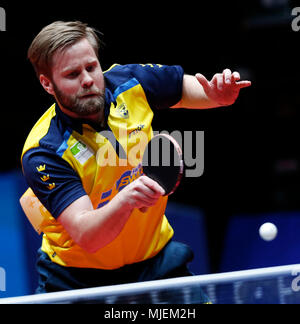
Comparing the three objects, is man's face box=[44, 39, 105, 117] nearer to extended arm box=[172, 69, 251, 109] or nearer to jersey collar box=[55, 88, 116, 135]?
jersey collar box=[55, 88, 116, 135]

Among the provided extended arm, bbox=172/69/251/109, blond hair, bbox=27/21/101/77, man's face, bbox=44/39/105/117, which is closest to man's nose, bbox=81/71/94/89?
man's face, bbox=44/39/105/117

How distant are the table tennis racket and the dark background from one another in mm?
2505

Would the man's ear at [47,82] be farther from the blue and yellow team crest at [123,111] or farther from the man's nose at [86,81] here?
the blue and yellow team crest at [123,111]

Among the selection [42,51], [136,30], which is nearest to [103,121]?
[42,51]

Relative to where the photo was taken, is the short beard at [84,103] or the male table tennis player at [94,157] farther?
the short beard at [84,103]

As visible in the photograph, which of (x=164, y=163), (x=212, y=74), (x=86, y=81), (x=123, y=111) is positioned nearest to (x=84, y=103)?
(x=86, y=81)

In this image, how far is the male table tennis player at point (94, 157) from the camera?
8.14ft

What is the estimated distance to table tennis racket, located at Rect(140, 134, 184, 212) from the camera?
2176 mm

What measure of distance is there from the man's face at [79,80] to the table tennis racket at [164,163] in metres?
0.44

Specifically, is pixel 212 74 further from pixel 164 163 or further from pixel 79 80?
pixel 164 163

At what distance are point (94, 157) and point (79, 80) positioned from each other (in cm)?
32

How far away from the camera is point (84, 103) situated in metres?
2.59

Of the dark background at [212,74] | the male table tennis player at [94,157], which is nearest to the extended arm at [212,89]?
the male table tennis player at [94,157]

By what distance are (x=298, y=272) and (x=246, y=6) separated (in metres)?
3.48
